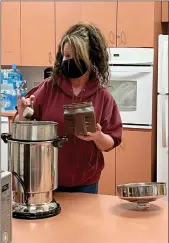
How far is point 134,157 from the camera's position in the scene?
3453 mm

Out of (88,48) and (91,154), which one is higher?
(88,48)

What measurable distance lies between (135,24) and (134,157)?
103cm

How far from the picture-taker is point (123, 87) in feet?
11.3

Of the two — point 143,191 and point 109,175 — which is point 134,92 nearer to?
point 109,175

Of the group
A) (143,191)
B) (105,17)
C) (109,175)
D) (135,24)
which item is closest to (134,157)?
(109,175)

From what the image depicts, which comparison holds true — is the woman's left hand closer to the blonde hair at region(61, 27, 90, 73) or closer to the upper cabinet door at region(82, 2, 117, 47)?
the blonde hair at region(61, 27, 90, 73)

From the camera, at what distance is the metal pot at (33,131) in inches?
55.7

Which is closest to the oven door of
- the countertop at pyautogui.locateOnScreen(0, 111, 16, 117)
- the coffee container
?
the countertop at pyautogui.locateOnScreen(0, 111, 16, 117)

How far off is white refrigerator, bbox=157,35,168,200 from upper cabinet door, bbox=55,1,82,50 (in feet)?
2.77

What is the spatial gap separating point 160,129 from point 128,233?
6.79 feet

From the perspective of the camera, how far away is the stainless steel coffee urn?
4.62ft

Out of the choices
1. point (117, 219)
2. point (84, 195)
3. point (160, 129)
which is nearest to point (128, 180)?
point (160, 129)

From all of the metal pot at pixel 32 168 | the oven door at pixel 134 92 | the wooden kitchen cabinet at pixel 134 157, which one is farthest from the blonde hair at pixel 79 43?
the wooden kitchen cabinet at pixel 134 157

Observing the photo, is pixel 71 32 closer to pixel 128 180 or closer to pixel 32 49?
pixel 128 180
